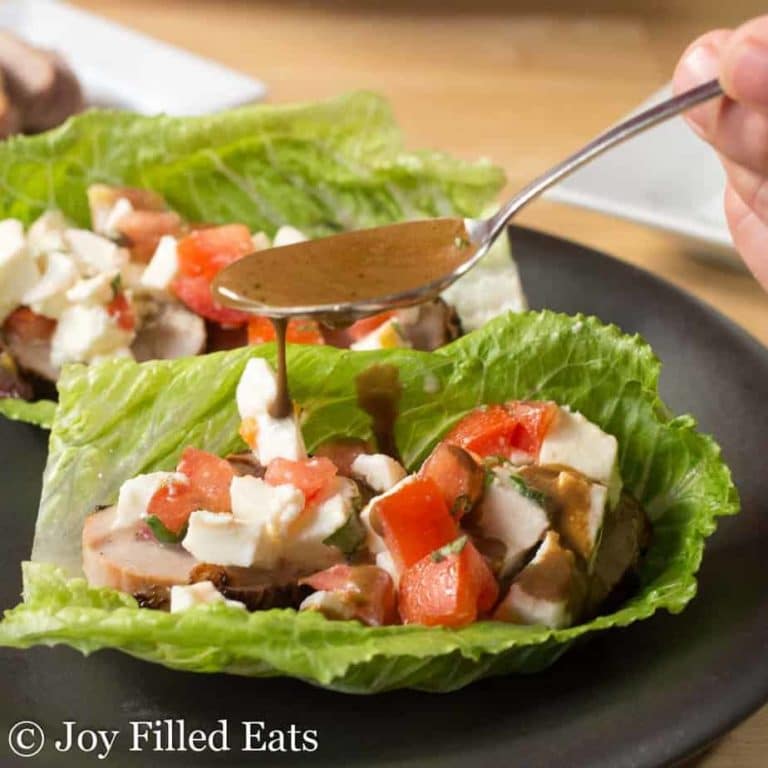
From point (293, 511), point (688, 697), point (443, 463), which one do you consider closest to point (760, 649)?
point (688, 697)

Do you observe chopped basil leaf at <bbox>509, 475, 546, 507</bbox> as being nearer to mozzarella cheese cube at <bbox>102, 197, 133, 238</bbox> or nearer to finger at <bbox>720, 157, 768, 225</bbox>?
finger at <bbox>720, 157, 768, 225</bbox>

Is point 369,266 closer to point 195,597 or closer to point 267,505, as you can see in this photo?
point 267,505

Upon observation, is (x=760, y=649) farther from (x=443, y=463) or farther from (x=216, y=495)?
(x=216, y=495)

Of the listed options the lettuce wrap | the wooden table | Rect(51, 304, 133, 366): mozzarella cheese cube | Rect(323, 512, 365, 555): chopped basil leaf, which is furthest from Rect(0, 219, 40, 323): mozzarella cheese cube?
the wooden table

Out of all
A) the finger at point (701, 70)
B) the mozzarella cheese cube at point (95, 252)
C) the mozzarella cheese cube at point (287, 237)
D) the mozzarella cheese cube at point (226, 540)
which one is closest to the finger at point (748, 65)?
the finger at point (701, 70)

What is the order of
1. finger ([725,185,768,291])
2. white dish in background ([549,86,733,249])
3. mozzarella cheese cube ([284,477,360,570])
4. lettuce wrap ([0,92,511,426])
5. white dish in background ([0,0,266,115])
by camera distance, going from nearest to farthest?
mozzarella cheese cube ([284,477,360,570]) → finger ([725,185,768,291]) → lettuce wrap ([0,92,511,426]) → white dish in background ([549,86,733,249]) → white dish in background ([0,0,266,115])

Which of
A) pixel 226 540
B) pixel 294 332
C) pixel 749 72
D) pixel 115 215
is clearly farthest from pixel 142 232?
pixel 749 72

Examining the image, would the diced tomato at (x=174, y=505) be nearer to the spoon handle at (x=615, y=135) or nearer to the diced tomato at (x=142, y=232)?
Answer: the spoon handle at (x=615, y=135)
